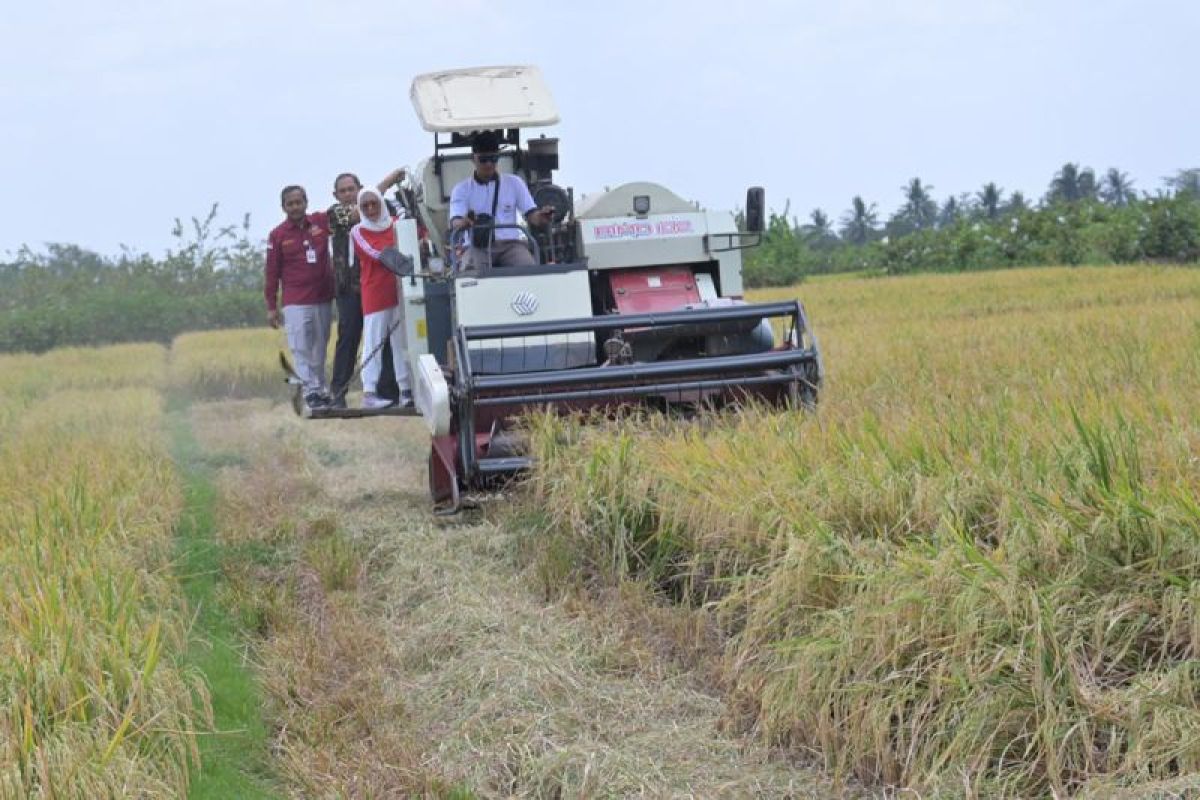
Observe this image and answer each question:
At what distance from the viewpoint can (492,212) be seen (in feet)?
29.8

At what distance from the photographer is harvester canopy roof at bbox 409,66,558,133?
30.3 feet

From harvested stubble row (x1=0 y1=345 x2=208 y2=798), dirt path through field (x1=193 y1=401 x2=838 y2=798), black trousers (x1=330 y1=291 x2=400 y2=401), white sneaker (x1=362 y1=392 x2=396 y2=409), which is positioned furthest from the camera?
black trousers (x1=330 y1=291 x2=400 y2=401)

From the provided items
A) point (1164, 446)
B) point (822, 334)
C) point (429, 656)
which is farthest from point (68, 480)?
point (822, 334)

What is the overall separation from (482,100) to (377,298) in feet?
4.89

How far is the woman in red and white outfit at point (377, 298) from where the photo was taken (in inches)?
381

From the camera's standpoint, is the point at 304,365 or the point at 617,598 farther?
the point at 304,365

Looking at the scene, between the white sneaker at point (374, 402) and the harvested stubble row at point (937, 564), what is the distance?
209cm

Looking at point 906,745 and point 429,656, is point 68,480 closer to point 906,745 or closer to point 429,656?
point 429,656

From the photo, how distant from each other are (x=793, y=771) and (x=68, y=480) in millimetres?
5536

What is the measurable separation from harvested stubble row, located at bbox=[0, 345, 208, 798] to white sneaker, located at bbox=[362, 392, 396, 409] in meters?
1.38

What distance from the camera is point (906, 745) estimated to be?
4414mm

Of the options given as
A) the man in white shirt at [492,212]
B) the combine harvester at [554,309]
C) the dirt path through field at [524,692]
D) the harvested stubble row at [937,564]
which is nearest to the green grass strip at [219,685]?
the dirt path through field at [524,692]

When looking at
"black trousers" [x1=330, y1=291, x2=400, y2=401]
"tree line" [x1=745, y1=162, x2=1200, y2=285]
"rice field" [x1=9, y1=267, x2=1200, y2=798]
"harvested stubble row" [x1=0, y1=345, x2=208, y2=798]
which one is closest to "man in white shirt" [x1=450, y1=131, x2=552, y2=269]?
"black trousers" [x1=330, y1=291, x2=400, y2=401]

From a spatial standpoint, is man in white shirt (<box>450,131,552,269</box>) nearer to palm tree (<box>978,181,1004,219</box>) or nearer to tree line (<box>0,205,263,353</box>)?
tree line (<box>0,205,263,353</box>)
